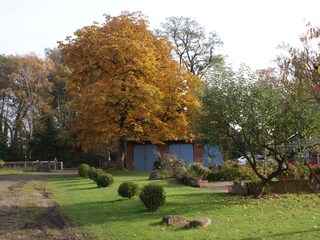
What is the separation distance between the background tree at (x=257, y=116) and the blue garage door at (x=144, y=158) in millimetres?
24897

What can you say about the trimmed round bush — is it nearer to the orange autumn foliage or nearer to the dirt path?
the dirt path

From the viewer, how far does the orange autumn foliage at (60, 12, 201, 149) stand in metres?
31.3

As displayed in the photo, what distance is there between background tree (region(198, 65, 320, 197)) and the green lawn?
6.60ft

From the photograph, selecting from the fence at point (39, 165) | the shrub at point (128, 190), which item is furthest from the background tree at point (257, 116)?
the fence at point (39, 165)

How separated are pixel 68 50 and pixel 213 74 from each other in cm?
2119

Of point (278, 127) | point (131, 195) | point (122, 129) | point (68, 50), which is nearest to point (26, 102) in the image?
point (68, 50)

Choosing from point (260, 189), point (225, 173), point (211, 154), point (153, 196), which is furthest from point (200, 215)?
point (225, 173)

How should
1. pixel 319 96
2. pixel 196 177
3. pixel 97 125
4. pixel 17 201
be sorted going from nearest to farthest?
pixel 319 96 < pixel 17 201 < pixel 196 177 < pixel 97 125

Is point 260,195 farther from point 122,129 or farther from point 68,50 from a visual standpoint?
point 68,50

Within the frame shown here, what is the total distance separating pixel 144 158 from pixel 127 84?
1092 centimetres

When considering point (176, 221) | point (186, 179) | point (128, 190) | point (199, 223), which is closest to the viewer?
point (199, 223)

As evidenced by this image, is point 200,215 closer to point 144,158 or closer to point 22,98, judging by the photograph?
point 144,158

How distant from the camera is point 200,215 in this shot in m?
12.4

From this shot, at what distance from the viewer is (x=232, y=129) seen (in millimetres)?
15102
